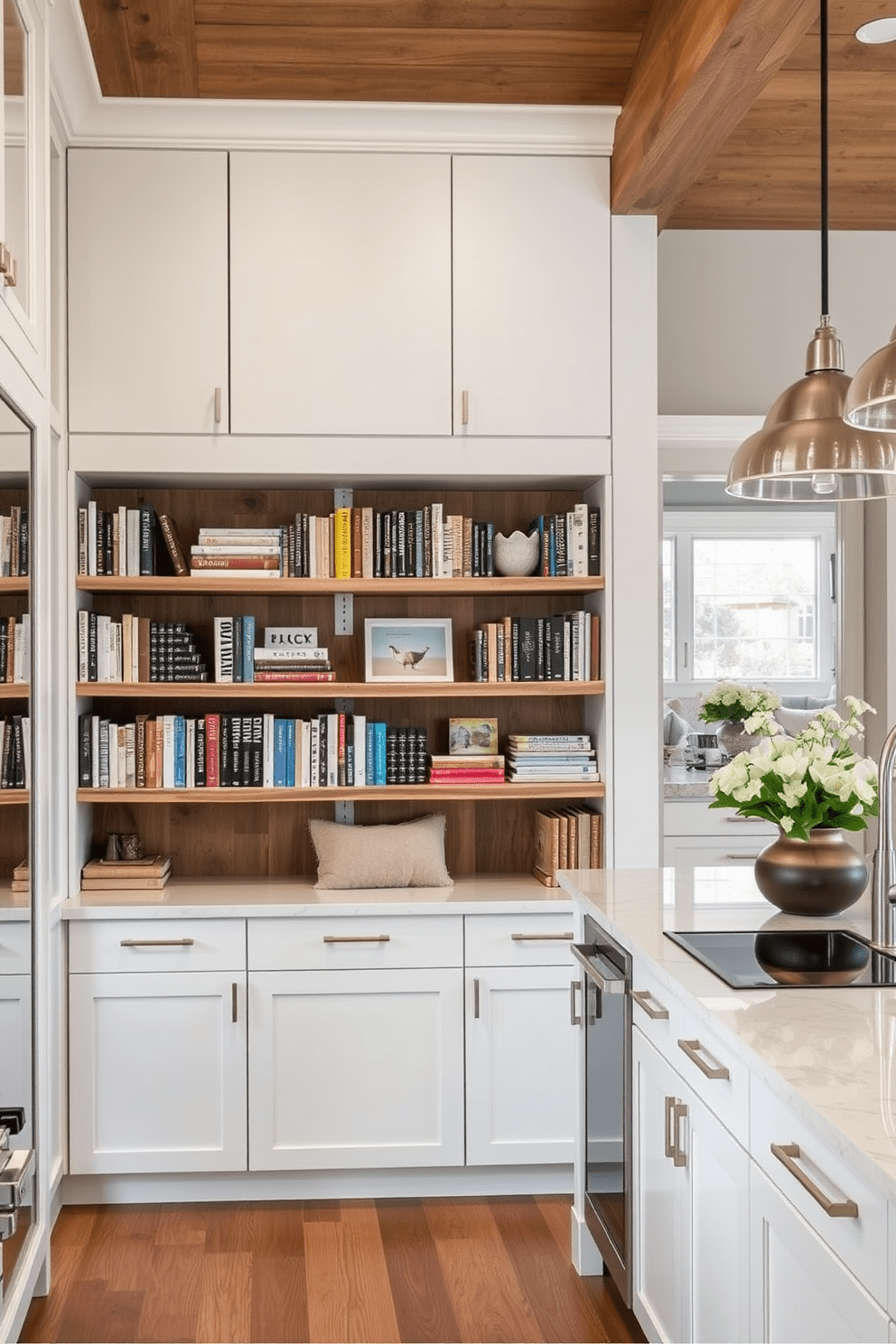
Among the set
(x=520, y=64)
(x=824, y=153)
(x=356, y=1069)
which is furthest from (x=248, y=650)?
(x=824, y=153)

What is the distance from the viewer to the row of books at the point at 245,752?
3.58 meters

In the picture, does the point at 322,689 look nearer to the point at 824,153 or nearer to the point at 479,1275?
the point at 479,1275

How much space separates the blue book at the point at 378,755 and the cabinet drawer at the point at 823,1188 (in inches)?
78.1

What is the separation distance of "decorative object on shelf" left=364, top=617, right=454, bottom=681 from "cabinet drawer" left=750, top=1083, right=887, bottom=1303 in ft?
Result: 7.04

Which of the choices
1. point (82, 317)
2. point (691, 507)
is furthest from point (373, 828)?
point (691, 507)

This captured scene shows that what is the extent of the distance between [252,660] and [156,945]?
2.70 ft

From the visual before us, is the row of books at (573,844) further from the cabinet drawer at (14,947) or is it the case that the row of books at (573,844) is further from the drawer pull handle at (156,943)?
the cabinet drawer at (14,947)

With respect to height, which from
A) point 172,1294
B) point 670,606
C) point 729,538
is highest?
point 729,538

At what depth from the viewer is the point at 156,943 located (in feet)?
11.2

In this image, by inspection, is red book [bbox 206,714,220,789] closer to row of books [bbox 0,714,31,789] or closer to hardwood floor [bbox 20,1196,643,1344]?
row of books [bbox 0,714,31,789]

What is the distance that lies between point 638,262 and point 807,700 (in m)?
4.08

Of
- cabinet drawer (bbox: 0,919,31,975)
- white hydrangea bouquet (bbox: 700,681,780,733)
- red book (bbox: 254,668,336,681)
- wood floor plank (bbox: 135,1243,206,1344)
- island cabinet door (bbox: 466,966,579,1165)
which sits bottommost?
wood floor plank (bbox: 135,1243,206,1344)

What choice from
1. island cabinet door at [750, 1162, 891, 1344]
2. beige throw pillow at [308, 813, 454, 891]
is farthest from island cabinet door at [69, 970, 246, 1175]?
island cabinet door at [750, 1162, 891, 1344]

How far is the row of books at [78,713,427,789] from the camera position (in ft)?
11.8
